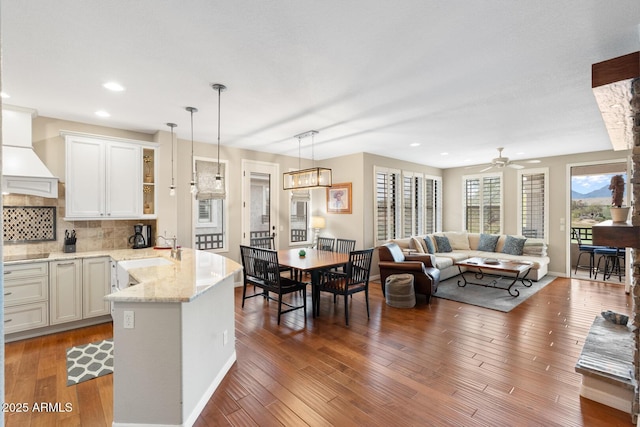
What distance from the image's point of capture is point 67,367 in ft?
9.82

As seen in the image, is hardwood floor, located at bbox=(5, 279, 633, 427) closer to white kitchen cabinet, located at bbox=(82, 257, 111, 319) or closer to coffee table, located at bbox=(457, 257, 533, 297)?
white kitchen cabinet, located at bbox=(82, 257, 111, 319)

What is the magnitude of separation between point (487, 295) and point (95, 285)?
18.9 ft

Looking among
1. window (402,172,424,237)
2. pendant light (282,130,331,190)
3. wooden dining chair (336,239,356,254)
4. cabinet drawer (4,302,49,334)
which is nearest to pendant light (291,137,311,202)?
pendant light (282,130,331,190)

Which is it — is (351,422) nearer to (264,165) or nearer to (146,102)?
(146,102)

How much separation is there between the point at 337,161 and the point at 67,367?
5.39 m

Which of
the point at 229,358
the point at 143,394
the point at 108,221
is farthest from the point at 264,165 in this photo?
the point at 143,394

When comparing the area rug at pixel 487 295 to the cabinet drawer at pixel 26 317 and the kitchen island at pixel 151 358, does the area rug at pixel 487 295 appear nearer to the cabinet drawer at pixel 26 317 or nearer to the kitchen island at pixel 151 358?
the kitchen island at pixel 151 358

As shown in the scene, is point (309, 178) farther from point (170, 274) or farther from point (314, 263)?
point (170, 274)

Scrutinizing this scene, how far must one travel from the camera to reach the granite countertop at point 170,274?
2.15 metres

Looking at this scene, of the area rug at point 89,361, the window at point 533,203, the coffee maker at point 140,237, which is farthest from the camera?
the window at point 533,203

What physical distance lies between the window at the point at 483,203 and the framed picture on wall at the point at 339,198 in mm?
3689

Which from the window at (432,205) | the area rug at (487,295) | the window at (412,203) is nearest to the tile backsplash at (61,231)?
the area rug at (487,295)

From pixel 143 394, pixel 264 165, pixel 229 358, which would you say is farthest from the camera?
pixel 264 165

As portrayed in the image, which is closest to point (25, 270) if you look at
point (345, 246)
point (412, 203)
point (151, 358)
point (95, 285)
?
point (95, 285)
